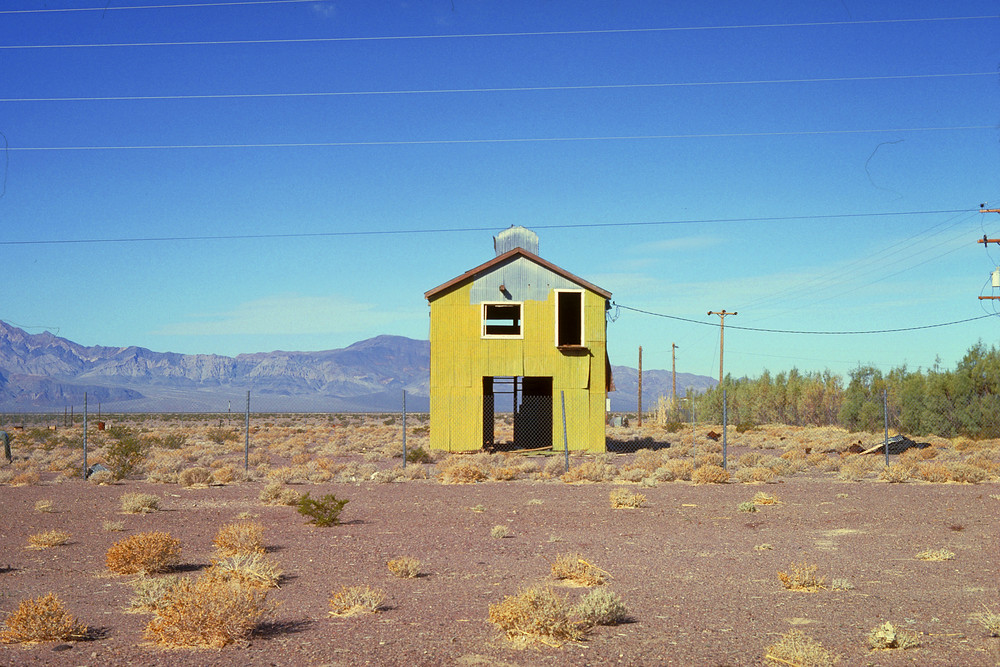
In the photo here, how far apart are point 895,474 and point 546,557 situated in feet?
40.8

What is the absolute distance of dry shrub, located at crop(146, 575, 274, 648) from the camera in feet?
21.7

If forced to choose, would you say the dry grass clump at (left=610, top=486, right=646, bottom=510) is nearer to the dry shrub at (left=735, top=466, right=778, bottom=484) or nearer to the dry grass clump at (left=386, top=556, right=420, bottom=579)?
the dry shrub at (left=735, top=466, right=778, bottom=484)

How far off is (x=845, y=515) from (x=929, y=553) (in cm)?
400

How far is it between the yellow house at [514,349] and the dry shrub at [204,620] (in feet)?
64.9

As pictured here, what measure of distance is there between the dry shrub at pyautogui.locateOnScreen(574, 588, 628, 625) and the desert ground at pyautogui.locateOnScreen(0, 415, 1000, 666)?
0.08 meters

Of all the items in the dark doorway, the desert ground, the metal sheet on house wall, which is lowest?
the desert ground

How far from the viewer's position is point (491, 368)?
26.9m

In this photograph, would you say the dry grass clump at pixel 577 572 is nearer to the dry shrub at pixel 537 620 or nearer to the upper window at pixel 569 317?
the dry shrub at pixel 537 620

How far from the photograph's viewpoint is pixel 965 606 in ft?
26.2

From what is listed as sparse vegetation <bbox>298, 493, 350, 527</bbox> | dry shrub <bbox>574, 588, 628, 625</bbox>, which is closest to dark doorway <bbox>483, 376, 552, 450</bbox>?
sparse vegetation <bbox>298, 493, 350, 527</bbox>

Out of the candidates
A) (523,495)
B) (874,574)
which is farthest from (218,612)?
(523,495)

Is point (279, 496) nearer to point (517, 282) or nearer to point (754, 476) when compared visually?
point (754, 476)

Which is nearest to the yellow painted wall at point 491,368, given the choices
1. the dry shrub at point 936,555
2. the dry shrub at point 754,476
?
the dry shrub at point 754,476

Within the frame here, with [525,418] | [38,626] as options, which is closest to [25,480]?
[38,626]
